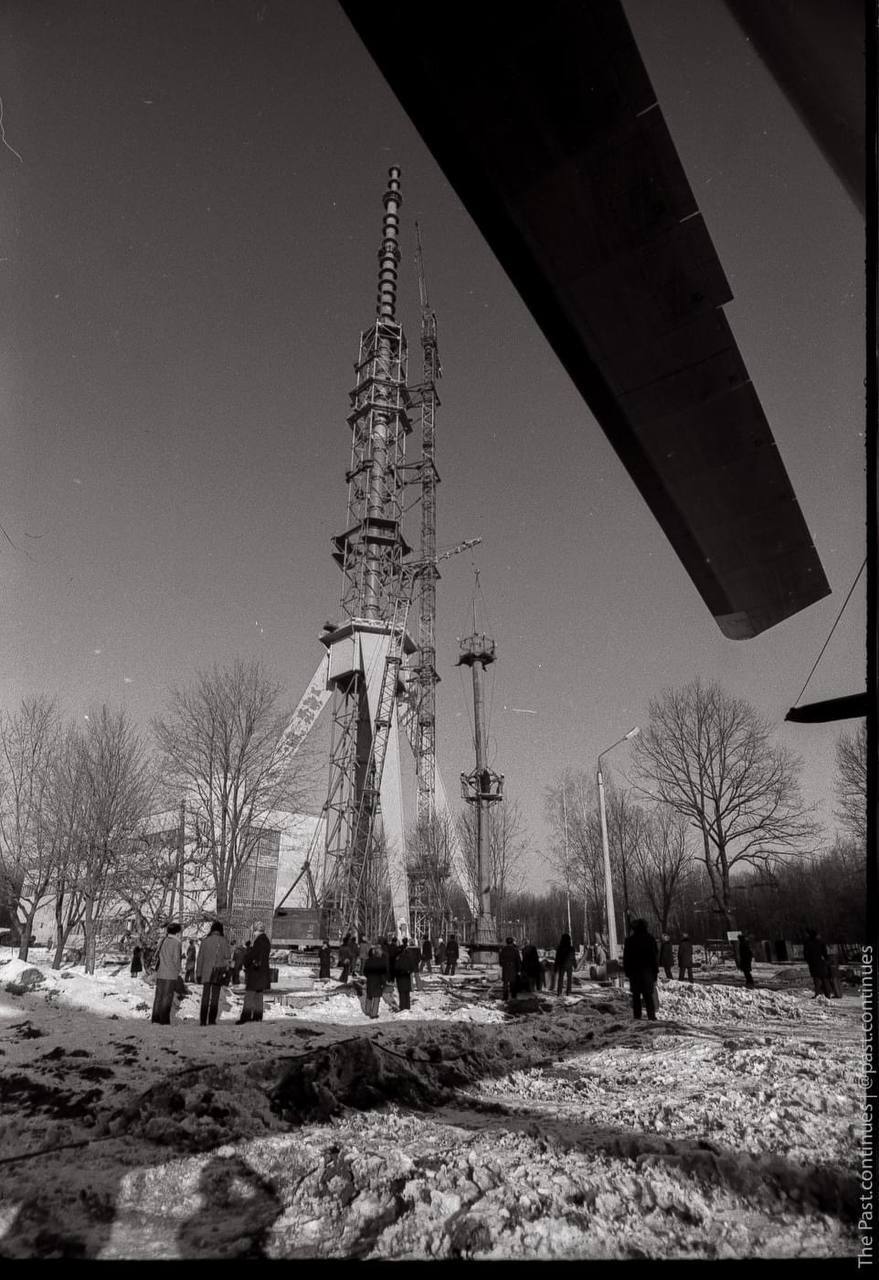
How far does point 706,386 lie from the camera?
2.99 meters

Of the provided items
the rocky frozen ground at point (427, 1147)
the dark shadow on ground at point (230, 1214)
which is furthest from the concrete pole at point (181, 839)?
the dark shadow on ground at point (230, 1214)

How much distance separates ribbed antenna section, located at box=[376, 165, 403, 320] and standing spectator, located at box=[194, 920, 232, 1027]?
4328 centimetres

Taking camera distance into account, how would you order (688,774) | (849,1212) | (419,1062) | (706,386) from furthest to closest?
(688,774) < (419,1062) < (706,386) < (849,1212)

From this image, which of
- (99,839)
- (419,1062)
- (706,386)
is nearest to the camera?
(706,386)

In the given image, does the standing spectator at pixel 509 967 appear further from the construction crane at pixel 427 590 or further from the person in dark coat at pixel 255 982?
the construction crane at pixel 427 590

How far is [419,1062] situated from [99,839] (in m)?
18.3

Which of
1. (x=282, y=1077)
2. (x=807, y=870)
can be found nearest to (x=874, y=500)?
(x=282, y=1077)

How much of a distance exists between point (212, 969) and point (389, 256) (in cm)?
4843

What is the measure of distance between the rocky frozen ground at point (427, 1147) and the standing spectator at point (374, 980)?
363 centimetres

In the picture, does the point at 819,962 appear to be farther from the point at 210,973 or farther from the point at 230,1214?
the point at 230,1214

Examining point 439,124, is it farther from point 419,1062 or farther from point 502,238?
point 419,1062

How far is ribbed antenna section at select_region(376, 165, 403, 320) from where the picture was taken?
148 ft

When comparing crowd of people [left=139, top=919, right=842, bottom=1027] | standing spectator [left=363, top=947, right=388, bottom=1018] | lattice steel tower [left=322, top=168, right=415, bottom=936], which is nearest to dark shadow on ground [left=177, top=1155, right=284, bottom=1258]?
crowd of people [left=139, top=919, right=842, bottom=1027]

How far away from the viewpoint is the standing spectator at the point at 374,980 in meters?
11.8
